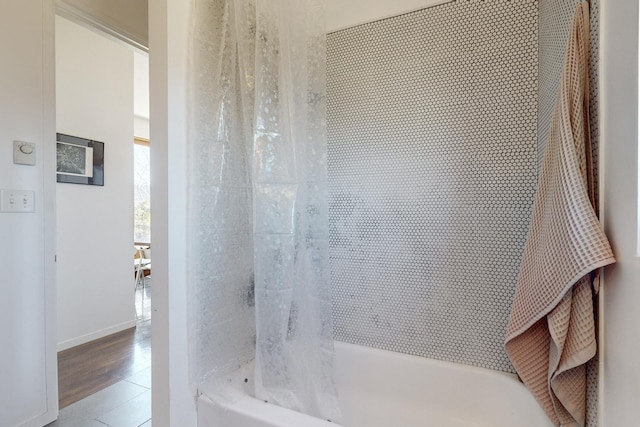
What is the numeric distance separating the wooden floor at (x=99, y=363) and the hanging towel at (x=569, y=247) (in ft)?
7.69

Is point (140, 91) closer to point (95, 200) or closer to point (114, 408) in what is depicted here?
point (95, 200)

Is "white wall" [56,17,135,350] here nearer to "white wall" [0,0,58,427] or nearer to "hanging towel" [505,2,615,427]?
"white wall" [0,0,58,427]

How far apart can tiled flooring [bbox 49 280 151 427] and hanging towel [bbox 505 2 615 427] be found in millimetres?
1813

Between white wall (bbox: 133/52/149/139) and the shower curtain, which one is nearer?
the shower curtain

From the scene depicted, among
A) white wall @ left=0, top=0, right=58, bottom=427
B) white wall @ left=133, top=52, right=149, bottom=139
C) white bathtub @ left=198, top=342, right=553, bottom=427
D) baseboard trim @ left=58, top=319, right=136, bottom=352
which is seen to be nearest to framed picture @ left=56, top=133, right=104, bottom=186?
white wall @ left=133, top=52, right=149, bottom=139

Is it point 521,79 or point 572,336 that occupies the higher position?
point 521,79

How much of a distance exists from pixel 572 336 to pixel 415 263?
64 cm

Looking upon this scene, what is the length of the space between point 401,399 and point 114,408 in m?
1.54

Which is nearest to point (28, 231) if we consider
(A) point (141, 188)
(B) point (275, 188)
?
(B) point (275, 188)

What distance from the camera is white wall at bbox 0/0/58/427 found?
144cm

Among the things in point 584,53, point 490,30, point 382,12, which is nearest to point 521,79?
point 490,30

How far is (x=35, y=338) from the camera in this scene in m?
1.55

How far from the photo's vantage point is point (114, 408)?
5.61 ft

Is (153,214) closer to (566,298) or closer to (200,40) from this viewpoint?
(200,40)
